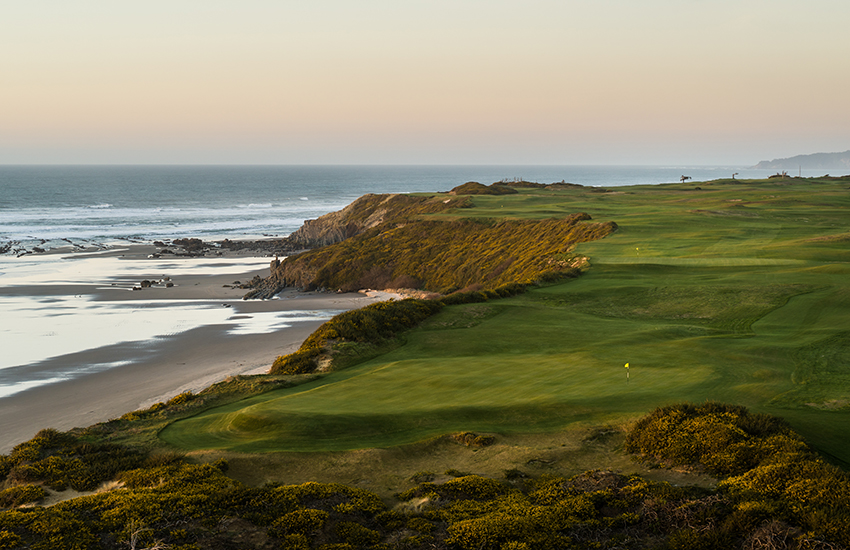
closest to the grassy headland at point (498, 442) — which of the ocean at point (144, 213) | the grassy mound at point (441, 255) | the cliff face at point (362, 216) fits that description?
the grassy mound at point (441, 255)

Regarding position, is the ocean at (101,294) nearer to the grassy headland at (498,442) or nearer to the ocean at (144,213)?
the ocean at (144,213)

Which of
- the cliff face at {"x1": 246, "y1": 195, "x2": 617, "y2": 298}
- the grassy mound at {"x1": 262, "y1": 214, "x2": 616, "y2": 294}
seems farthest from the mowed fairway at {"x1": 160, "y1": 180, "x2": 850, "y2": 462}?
the grassy mound at {"x1": 262, "y1": 214, "x2": 616, "y2": 294}

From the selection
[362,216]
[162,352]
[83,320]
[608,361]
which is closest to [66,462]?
[608,361]

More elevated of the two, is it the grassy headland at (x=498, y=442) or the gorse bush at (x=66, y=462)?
the grassy headland at (x=498, y=442)

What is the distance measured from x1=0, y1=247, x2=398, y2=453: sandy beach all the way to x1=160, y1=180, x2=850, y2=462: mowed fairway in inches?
356

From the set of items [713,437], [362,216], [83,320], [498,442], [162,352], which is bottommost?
[162,352]

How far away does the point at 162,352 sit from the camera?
30359 mm

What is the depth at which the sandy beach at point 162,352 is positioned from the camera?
73.1 ft

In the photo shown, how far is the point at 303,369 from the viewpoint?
64.1 ft

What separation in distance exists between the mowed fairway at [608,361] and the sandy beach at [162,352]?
9052mm

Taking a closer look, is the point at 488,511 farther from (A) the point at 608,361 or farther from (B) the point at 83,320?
(B) the point at 83,320

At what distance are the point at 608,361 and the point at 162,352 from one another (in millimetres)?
22234

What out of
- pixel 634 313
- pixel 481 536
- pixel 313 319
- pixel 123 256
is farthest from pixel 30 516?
pixel 123 256

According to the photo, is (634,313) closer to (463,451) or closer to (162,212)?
(463,451)
